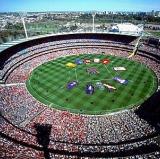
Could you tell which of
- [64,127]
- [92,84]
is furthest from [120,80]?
[64,127]

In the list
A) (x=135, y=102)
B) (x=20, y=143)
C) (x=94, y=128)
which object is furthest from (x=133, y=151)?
(x=135, y=102)

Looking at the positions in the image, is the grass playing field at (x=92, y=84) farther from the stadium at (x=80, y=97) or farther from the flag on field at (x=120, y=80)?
the flag on field at (x=120, y=80)

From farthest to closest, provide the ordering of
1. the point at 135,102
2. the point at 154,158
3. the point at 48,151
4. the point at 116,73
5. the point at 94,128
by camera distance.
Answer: the point at 116,73 → the point at 135,102 → the point at 94,128 → the point at 48,151 → the point at 154,158

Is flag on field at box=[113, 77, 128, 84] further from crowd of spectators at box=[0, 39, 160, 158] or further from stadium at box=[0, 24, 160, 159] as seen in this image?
crowd of spectators at box=[0, 39, 160, 158]

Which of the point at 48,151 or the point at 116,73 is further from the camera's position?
the point at 116,73

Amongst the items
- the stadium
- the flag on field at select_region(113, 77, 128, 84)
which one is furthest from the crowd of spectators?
the flag on field at select_region(113, 77, 128, 84)

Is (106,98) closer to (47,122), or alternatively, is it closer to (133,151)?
(47,122)

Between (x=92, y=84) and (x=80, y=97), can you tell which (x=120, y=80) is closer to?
(x=92, y=84)

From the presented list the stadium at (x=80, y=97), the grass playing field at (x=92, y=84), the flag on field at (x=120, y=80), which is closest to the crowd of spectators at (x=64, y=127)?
the stadium at (x=80, y=97)
